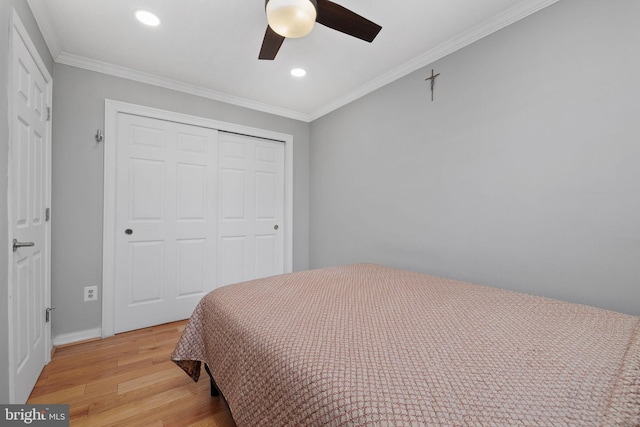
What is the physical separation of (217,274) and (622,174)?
132 inches

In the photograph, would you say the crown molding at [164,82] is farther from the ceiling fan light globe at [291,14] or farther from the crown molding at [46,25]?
the ceiling fan light globe at [291,14]

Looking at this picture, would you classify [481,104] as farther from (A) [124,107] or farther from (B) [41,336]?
(B) [41,336]

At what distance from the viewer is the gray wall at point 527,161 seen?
1480 mm

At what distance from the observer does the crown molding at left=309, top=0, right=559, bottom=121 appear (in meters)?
1.79

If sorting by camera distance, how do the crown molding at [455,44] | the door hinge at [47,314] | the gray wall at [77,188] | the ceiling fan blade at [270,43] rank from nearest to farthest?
the ceiling fan blade at [270,43]
the crown molding at [455,44]
the door hinge at [47,314]
the gray wall at [77,188]

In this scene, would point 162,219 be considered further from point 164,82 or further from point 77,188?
point 164,82

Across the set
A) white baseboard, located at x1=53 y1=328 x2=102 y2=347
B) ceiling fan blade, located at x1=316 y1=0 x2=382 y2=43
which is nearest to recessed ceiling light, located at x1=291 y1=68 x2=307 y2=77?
ceiling fan blade, located at x1=316 y1=0 x2=382 y2=43

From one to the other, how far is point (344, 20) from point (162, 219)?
242cm

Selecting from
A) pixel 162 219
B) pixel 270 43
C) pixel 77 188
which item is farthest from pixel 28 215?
pixel 270 43

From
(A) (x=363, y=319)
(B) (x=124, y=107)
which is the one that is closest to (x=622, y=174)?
(A) (x=363, y=319)

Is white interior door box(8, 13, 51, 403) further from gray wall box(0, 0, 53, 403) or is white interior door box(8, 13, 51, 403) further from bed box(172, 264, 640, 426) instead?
bed box(172, 264, 640, 426)

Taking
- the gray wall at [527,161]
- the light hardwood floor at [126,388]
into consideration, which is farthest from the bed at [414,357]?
the gray wall at [527,161]

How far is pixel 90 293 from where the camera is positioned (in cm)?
248

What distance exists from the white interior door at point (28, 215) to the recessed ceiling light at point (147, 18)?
632 mm
